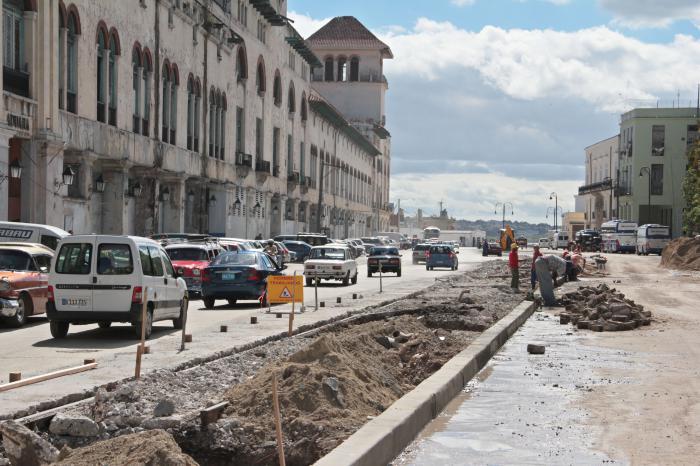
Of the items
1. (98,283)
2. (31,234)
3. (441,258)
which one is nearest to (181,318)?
(98,283)

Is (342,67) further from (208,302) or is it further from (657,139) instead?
(208,302)

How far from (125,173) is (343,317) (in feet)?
86.8

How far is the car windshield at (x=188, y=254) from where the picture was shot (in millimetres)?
31266

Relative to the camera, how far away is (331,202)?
108m

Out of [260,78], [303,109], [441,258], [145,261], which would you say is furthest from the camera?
[303,109]

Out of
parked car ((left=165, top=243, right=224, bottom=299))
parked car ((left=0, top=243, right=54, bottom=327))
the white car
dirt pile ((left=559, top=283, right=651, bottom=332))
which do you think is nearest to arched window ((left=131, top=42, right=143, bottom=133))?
the white car

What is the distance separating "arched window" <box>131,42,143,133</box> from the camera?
50.2 metres

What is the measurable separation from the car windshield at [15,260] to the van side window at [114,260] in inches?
158

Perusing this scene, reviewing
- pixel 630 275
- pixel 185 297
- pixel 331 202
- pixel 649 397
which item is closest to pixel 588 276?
pixel 630 275

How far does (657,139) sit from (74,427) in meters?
121

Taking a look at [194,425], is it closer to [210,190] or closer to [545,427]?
[545,427]

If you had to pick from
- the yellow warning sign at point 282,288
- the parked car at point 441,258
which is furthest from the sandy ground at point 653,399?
the parked car at point 441,258

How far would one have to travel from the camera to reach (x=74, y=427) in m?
Result: 9.28

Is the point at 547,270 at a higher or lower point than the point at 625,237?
higher
